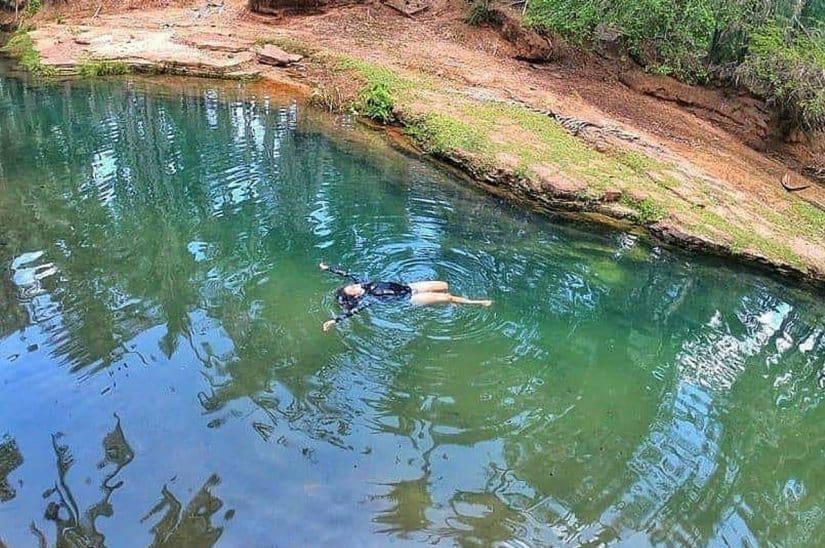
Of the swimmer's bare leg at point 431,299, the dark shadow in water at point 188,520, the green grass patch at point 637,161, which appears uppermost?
the green grass patch at point 637,161

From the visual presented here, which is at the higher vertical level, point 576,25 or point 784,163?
point 576,25

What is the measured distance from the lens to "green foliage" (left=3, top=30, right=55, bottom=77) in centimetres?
1291

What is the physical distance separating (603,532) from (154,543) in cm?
272

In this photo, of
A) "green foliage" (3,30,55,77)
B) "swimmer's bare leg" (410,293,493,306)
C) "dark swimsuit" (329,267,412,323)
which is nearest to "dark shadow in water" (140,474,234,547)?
"dark swimsuit" (329,267,412,323)

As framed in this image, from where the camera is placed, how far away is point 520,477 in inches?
185

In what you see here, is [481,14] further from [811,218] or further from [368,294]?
[368,294]

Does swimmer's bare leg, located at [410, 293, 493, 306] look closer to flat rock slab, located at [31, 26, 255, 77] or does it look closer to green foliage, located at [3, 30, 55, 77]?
flat rock slab, located at [31, 26, 255, 77]

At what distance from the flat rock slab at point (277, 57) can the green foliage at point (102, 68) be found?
2.47 metres

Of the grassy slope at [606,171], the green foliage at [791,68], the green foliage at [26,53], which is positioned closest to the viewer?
the grassy slope at [606,171]

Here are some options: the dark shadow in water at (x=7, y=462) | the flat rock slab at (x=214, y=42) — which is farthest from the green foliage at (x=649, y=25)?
the dark shadow in water at (x=7, y=462)

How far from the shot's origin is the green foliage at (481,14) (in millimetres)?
14703

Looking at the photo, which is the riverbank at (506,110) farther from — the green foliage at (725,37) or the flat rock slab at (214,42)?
the green foliage at (725,37)

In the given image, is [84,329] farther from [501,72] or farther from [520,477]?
[501,72]

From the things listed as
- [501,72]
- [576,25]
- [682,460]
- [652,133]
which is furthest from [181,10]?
[682,460]
